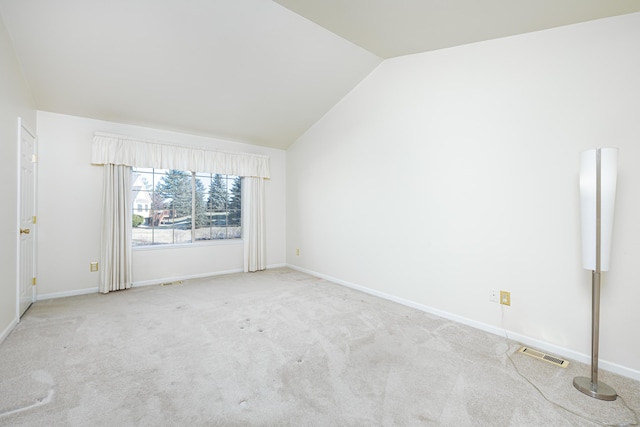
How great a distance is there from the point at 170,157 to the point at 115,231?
127 cm

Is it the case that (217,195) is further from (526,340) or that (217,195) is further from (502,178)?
(526,340)

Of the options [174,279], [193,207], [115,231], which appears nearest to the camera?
[115,231]

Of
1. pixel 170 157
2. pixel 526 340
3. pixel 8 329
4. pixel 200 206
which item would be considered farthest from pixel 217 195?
pixel 526 340

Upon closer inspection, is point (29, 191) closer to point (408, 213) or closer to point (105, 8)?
point (105, 8)

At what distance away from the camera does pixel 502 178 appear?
2520 millimetres

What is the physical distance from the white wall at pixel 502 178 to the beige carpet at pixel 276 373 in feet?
1.14

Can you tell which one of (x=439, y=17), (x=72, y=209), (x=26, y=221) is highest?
(x=439, y=17)

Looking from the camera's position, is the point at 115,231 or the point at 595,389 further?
the point at 115,231

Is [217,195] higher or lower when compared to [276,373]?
higher

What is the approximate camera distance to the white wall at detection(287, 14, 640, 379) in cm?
198

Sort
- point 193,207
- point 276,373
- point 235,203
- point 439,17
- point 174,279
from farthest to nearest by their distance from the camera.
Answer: point 235,203, point 193,207, point 174,279, point 439,17, point 276,373

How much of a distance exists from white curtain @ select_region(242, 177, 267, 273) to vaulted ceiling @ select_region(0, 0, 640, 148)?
Answer: 4.69 feet

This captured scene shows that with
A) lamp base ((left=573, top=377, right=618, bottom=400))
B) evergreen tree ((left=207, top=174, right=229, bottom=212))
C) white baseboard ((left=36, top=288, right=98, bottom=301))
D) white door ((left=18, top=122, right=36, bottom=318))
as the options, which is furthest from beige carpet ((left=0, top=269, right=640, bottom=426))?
evergreen tree ((left=207, top=174, right=229, bottom=212))

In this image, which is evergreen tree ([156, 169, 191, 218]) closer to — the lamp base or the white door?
the white door
